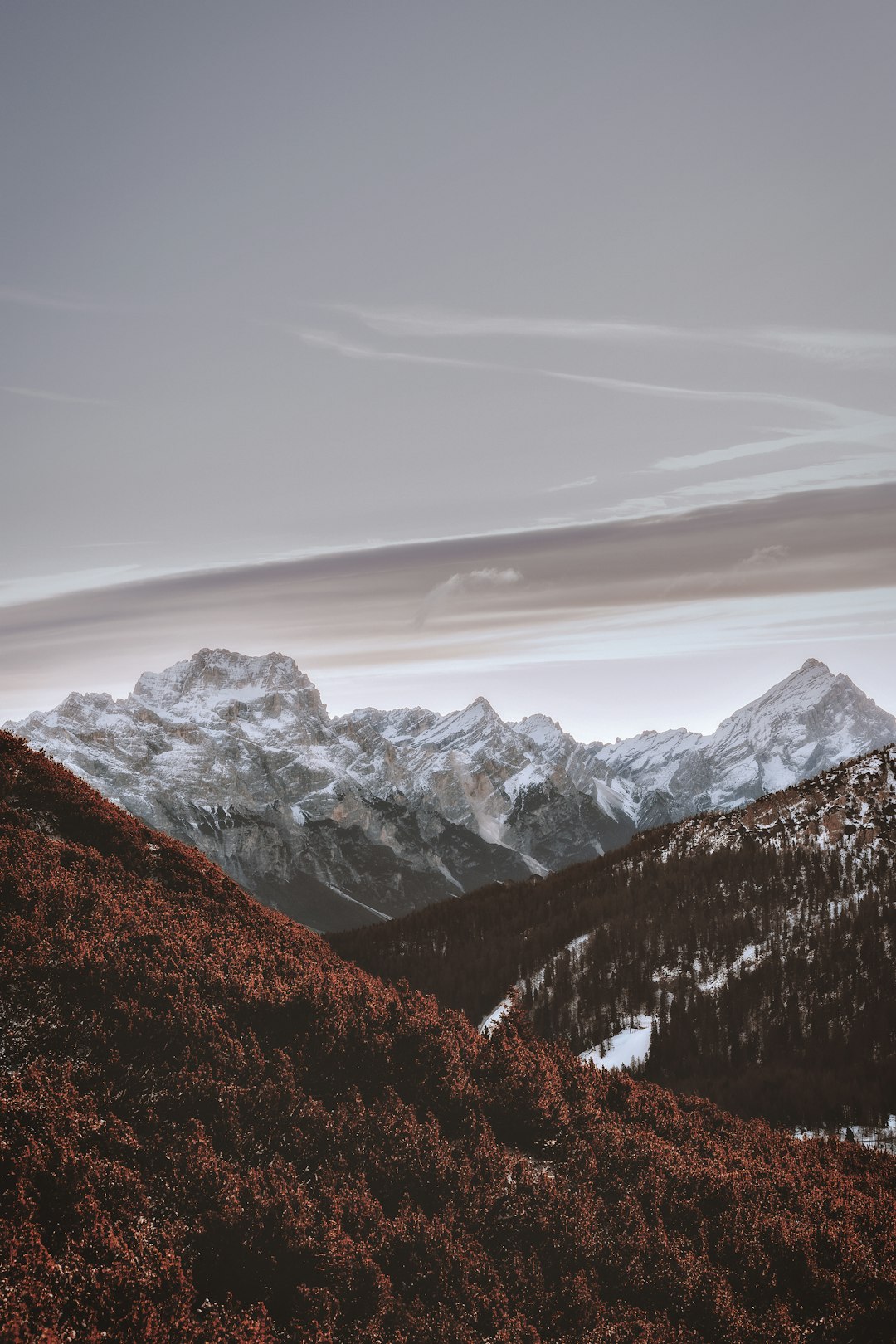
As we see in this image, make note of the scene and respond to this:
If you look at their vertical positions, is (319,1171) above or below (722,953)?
above

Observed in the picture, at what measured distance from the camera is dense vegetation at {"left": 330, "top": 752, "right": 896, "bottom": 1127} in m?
103

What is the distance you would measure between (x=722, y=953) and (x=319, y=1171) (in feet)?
307

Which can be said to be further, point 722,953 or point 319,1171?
point 722,953

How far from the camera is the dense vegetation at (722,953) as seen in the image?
103 metres

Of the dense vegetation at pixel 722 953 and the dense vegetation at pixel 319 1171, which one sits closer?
the dense vegetation at pixel 319 1171

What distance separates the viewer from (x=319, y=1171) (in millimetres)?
48906

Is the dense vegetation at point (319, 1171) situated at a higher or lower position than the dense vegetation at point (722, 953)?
higher

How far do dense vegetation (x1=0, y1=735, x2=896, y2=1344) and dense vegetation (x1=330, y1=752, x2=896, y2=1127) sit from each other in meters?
36.4

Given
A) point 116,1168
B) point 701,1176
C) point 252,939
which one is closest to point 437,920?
point 252,939

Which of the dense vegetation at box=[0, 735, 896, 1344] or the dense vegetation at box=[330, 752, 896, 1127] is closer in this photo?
the dense vegetation at box=[0, 735, 896, 1344]

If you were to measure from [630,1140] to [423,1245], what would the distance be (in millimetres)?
18359

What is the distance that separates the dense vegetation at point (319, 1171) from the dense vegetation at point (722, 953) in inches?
1431

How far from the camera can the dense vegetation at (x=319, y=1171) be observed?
3984 centimetres

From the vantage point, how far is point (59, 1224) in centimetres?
3847
